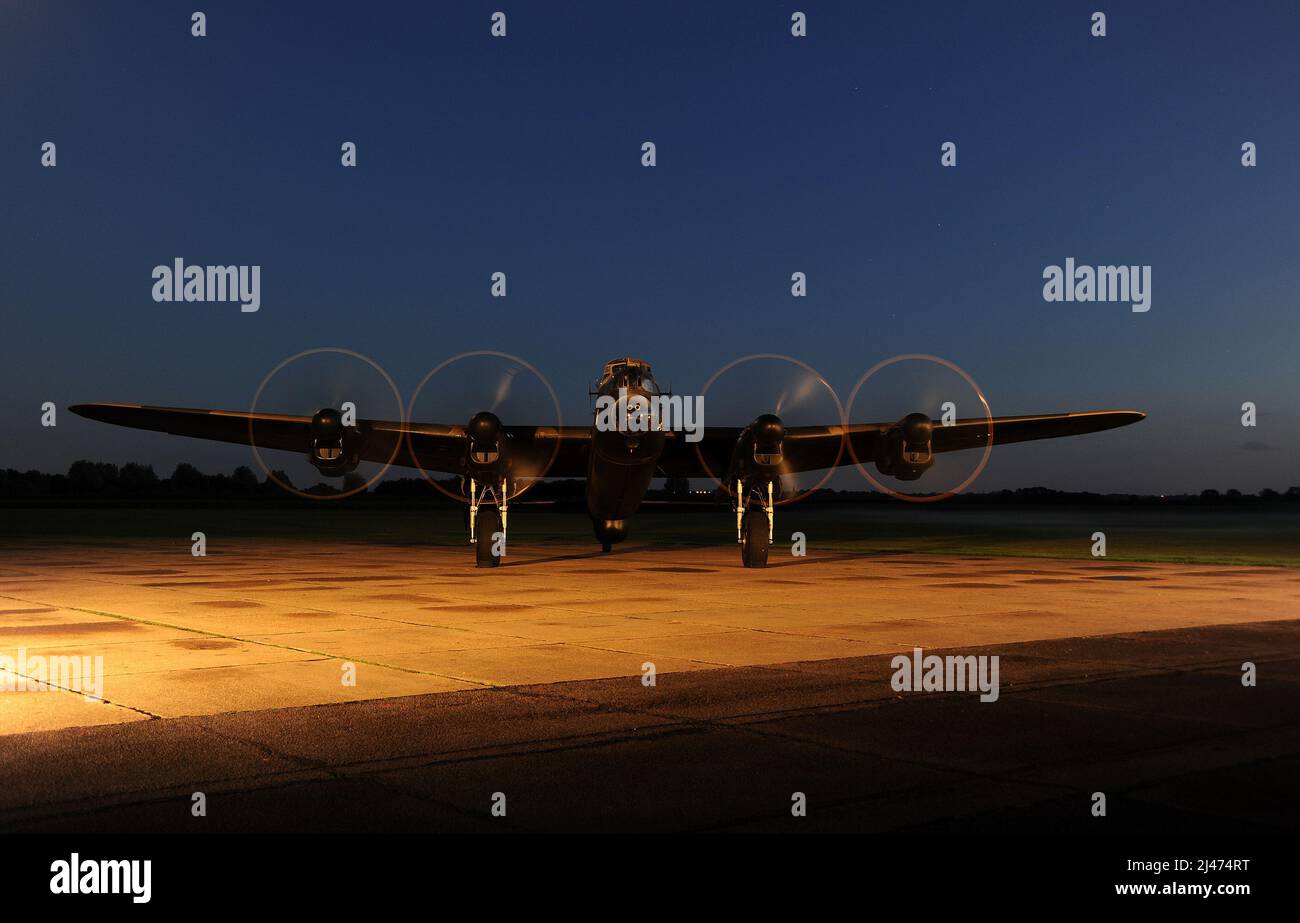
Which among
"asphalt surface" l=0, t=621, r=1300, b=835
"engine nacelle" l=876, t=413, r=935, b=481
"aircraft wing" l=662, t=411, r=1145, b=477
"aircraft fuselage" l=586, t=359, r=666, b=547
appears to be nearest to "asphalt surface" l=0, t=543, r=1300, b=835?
"asphalt surface" l=0, t=621, r=1300, b=835

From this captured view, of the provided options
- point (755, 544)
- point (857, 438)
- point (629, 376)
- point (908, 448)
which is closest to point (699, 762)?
→ point (629, 376)

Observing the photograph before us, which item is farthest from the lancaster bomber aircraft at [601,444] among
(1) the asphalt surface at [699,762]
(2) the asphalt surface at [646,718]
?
(1) the asphalt surface at [699,762]

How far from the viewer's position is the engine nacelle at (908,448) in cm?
2483

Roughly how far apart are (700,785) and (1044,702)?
388 centimetres

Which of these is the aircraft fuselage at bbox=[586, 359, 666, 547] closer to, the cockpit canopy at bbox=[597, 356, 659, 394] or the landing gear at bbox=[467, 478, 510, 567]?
the cockpit canopy at bbox=[597, 356, 659, 394]

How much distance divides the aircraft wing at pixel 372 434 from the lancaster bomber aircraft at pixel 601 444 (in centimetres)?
3

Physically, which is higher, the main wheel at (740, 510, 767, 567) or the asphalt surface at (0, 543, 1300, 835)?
the main wheel at (740, 510, 767, 567)

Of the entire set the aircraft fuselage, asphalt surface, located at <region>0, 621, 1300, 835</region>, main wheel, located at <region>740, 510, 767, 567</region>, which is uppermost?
the aircraft fuselage

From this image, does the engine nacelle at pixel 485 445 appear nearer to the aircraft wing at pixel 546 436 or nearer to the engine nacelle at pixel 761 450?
the aircraft wing at pixel 546 436

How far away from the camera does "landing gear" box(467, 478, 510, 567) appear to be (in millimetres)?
24000

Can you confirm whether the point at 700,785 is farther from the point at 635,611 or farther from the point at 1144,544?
the point at 1144,544

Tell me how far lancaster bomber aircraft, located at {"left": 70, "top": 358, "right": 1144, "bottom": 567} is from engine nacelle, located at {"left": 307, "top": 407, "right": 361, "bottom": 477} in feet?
0.08

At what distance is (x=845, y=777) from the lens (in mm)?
6293
